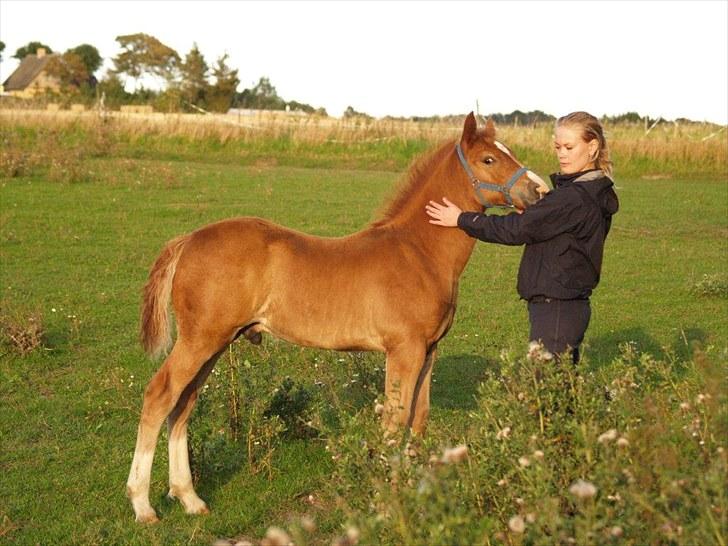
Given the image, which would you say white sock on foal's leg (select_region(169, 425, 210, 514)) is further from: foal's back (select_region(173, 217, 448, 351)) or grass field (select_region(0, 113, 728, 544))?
foal's back (select_region(173, 217, 448, 351))

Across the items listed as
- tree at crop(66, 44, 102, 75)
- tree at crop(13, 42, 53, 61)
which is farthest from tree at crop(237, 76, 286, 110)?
tree at crop(13, 42, 53, 61)

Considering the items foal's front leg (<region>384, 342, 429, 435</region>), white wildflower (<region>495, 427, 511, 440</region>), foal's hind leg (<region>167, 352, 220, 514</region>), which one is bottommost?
foal's hind leg (<region>167, 352, 220, 514</region>)

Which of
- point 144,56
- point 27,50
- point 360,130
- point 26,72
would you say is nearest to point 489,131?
point 360,130

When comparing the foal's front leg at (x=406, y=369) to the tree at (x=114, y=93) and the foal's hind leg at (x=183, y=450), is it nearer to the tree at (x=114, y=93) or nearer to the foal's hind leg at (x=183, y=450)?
the foal's hind leg at (x=183, y=450)

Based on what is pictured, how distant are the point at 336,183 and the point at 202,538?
17576mm

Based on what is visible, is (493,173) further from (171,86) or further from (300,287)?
(171,86)

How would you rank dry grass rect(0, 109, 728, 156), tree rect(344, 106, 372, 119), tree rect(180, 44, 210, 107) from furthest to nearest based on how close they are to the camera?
tree rect(180, 44, 210, 107)
tree rect(344, 106, 372, 119)
dry grass rect(0, 109, 728, 156)

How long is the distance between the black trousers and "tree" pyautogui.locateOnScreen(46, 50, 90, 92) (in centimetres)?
7382

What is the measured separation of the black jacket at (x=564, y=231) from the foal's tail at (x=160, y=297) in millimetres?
Result: 1740

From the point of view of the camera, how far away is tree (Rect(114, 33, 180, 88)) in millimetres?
72625

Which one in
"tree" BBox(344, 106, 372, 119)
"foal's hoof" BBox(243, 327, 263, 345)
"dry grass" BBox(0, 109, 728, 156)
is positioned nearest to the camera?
"foal's hoof" BBox(243, 327, 263, 345)

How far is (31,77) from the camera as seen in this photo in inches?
2992

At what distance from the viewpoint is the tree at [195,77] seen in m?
49.5

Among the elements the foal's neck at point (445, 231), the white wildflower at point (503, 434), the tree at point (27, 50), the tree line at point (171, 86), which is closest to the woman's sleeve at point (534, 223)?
the foal's neck at point (445, 231)
